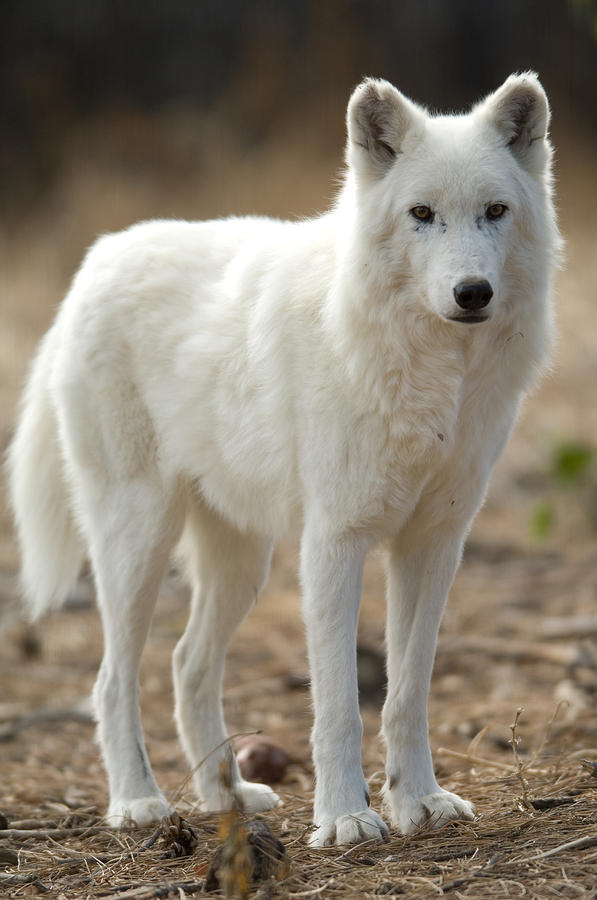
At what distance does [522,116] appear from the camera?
3670mm

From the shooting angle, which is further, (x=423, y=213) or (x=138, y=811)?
(x=138, y=811)

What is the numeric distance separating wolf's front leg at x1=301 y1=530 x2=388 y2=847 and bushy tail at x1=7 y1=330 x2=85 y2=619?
1.66m

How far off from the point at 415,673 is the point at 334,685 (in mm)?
366

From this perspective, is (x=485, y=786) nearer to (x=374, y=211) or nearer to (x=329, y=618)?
(x=329, y=618)

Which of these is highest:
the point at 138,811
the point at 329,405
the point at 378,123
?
the point at 378,123

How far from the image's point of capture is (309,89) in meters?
17.2

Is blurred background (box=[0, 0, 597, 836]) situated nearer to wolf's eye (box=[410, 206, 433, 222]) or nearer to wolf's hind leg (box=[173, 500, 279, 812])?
wolf's hind leg (box=[173, 500, 279, 812])

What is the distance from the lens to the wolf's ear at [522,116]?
3.62 metres

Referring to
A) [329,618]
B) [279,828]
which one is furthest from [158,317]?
[279,828]

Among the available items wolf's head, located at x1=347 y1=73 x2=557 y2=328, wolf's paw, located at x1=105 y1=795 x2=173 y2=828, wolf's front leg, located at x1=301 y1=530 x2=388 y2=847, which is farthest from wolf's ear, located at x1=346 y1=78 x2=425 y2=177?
wolf's paw, located at x1=105 y1=795 x2=173 y2=828

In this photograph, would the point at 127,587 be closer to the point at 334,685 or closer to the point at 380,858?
the point at 334,685

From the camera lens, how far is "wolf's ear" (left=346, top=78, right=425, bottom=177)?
359 centimetres

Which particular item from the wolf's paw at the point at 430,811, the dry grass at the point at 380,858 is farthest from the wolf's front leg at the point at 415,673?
the dry grass at the point at 380,858

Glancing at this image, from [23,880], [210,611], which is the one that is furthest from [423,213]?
[23,880]
